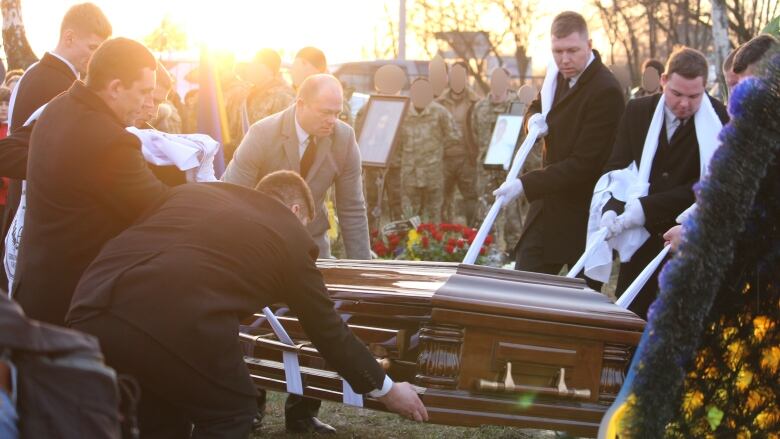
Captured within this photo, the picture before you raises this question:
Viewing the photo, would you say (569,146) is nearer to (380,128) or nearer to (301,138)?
(301,138)

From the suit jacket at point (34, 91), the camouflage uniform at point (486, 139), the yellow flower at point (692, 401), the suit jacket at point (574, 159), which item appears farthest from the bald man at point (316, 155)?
the camouflage uniform at point (486, 139)

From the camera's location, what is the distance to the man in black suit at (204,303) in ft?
10.1

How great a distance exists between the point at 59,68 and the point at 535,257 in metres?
2.44

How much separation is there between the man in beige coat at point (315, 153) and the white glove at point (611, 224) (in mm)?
1552

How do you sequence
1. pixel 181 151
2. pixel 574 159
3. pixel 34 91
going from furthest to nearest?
pixel 574 159 → pixel 34 91 → pixel 181 151

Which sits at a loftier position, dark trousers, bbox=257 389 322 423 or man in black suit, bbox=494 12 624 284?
man in black suit, bbox=494 12 624 284


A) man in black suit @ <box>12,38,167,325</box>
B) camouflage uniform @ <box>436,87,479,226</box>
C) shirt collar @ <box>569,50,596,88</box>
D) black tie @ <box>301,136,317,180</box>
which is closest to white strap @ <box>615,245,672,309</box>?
shirt collar @ <box>569,50,596,88</box>

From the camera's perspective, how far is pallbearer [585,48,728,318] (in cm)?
459

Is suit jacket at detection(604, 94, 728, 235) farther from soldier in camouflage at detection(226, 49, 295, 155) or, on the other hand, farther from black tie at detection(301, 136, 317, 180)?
soldier in camouflage at detection(226, 49, 295, 155)

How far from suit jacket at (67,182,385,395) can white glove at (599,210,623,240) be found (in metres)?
1.68

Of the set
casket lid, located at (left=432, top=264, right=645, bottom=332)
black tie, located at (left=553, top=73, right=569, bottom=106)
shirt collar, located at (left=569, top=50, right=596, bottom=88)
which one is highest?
shirt collar, located at (left=569, top=50, right=596, bottom=88)

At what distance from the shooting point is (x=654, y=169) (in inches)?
189

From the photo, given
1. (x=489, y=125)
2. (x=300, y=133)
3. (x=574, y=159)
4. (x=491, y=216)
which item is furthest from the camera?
(x=489, y=125)

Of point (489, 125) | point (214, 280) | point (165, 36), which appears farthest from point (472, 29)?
point (214, 280)
